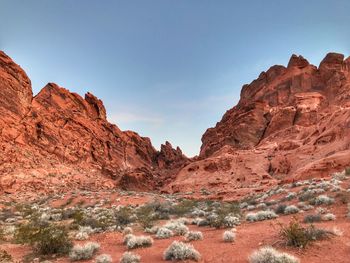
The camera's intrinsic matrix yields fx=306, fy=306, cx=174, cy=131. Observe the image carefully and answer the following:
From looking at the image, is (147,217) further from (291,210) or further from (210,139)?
(210,139)

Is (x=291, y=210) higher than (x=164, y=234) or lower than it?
higher

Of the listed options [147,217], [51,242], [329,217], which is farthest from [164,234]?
[147,217]

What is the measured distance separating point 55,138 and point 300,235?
57338 millimetres

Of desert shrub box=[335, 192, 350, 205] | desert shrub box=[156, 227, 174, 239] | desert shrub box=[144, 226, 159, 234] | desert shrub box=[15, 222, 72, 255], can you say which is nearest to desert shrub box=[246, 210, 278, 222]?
desert shrub box=[335, 192, 350, 205]

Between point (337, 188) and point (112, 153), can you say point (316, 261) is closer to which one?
point (337, 188)

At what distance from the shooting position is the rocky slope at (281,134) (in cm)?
3807

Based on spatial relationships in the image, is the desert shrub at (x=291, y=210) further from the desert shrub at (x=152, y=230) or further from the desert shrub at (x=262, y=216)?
the desert shrub at (x=152, y=230)

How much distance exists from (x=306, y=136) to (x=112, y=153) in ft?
145

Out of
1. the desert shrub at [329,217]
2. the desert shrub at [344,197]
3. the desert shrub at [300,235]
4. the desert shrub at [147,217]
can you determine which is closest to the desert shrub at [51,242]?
the desert shrub at [147,217]

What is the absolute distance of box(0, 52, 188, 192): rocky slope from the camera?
47062 mm

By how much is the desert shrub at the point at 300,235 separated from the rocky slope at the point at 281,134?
2380 centimetres

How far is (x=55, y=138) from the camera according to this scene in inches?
2308

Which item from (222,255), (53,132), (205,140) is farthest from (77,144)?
(222,255)

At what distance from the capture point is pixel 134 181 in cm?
6066
